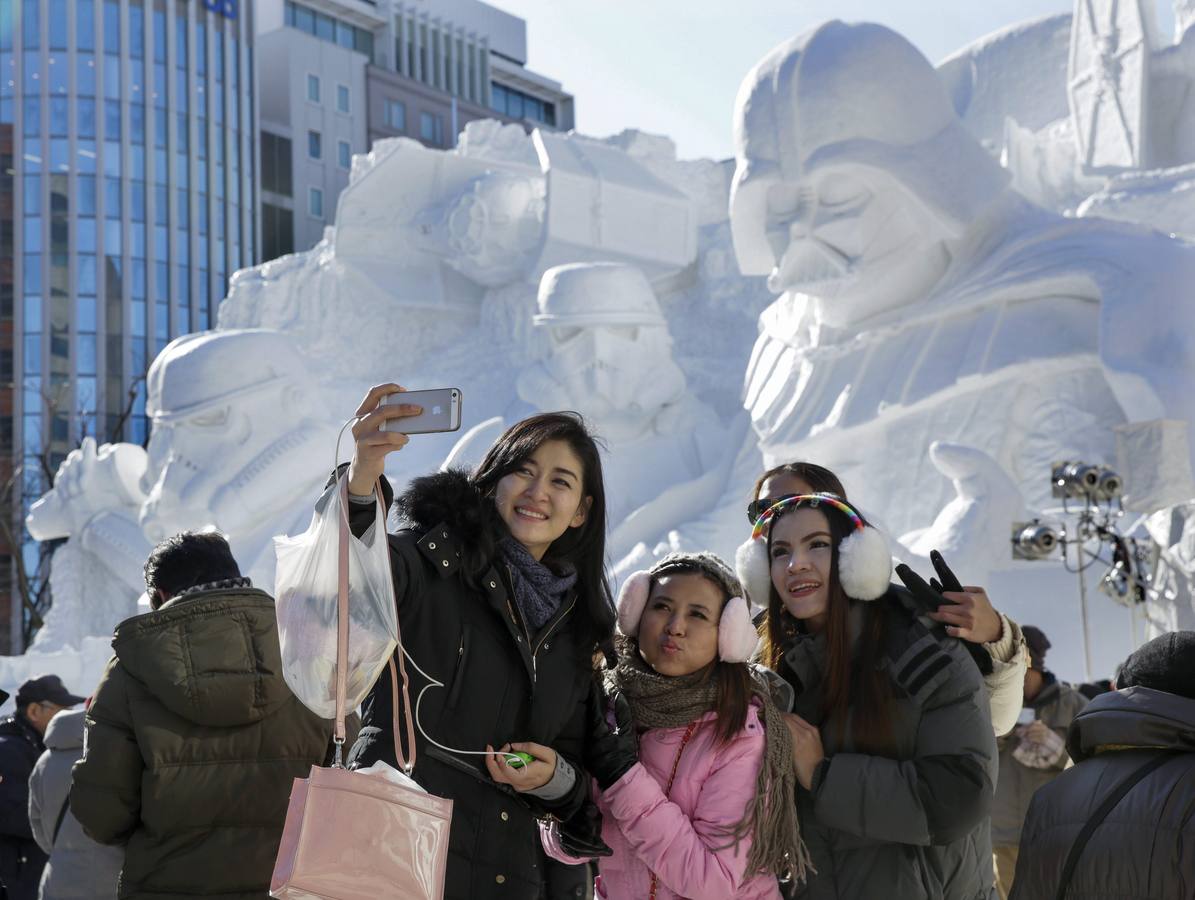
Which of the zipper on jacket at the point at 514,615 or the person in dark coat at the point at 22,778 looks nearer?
the zipper on jacket at the point at 514,615

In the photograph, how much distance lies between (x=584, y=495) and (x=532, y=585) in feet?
0.68

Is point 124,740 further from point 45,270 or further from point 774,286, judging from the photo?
point 45,270

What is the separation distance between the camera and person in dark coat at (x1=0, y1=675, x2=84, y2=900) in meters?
3.75

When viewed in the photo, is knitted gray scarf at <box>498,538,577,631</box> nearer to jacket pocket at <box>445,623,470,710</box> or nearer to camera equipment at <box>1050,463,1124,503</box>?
jacket pocket at <box>445,623,470,710</box>

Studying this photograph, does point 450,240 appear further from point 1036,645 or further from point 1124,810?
point 1124,810

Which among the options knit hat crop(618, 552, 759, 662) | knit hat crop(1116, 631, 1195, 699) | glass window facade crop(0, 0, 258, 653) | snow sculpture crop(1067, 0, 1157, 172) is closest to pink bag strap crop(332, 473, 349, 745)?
knit hat crop(618, 552, 759, 662)

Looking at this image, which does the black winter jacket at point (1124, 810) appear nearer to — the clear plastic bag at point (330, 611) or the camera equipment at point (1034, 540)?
the clear plastic bag at point (330, 611)

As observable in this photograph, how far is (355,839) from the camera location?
1.84 meters

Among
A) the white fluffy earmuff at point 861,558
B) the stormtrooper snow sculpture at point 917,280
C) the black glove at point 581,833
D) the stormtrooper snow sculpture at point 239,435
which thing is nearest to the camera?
the black glove at point 581,833

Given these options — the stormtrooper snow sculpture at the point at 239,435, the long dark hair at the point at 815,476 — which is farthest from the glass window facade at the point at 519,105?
the long dark hair at the point at 815,476

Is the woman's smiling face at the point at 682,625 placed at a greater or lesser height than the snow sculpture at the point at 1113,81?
lesser

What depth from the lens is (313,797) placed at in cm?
183

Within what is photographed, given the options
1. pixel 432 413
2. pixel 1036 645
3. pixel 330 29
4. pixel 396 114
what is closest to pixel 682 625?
pixel 432 413

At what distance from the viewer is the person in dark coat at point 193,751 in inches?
97.0
